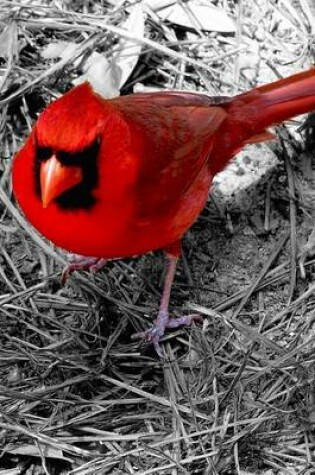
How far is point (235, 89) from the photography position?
4855mm

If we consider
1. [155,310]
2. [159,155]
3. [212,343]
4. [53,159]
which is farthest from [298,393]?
[53,159]

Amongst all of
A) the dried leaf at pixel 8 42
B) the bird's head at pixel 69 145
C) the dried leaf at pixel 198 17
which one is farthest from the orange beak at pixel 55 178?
the dried leaf at pixel 198 17

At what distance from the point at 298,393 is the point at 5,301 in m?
1.21

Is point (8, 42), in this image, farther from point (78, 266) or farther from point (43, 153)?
point (43, 153)

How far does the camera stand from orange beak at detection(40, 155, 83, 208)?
3.07m

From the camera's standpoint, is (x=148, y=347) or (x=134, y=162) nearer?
(x=134, y=162)

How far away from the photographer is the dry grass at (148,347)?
12.1 ft

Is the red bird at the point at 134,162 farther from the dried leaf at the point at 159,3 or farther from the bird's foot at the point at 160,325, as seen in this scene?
the dried leaf at the point at 159,3

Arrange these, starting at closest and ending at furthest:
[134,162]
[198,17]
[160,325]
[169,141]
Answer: [134,162]
[169,141]
[160,325]
[198,17]

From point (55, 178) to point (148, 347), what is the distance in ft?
3.86

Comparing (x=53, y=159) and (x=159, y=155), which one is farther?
(x=159, y=155)

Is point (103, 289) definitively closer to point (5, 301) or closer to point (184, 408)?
point (5, 301)

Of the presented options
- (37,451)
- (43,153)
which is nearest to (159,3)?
(43,153)

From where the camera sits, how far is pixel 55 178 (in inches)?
121
